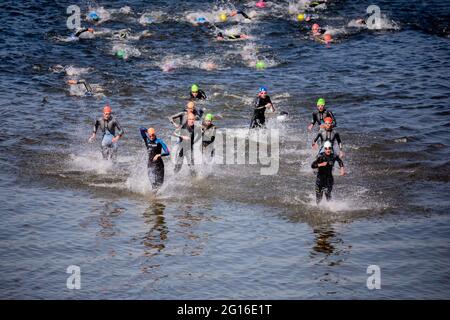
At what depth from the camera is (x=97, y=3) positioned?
135ft

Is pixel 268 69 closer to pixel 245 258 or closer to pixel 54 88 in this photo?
pixel 54 88

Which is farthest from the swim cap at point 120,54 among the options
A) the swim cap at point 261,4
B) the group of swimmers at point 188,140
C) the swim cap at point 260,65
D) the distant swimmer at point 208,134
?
the distant swimmer at point 208,134

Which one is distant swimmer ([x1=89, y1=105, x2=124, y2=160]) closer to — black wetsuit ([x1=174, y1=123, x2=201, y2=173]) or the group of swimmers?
the group of swimmers

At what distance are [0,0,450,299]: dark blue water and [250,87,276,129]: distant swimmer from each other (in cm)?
107

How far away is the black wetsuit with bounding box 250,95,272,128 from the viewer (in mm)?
23250

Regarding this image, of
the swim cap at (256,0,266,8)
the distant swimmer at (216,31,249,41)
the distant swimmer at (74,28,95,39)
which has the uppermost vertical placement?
the swim cap at (256,0,266,8)

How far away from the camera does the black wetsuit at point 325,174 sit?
16953mm

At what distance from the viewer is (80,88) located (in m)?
29.0

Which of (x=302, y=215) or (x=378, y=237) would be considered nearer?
(x=378, y=237)

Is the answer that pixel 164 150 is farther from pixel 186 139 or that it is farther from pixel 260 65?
pixel 260 65

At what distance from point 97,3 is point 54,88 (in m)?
13.7

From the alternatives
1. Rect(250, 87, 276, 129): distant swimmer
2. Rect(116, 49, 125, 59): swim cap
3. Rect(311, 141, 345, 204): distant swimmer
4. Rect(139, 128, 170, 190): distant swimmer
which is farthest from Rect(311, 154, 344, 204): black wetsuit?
Rect(116, 49, 125, 59): swim cap
